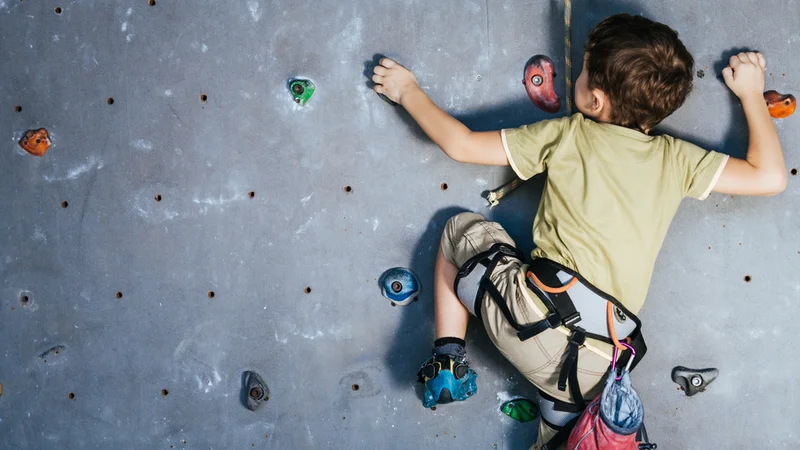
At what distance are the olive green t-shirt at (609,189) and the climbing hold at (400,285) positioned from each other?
35 cm

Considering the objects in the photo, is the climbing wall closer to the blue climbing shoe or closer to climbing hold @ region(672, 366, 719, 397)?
climbing hold @ region(672, 366, 719, 397)

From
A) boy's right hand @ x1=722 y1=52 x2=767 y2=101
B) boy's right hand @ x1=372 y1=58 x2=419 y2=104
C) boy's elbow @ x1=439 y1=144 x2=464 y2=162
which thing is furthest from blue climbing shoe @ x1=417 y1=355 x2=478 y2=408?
boy's right hand @ x1=722 y1=52 x2=767 y2=101

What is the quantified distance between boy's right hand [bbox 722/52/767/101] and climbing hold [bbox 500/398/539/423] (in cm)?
90

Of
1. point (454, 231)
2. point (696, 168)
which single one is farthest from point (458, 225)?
point (696, 168)

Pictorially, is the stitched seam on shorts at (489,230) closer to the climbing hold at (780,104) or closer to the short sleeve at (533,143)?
the short sleeve at (533,143)

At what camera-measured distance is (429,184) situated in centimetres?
177

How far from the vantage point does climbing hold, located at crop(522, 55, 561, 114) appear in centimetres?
172

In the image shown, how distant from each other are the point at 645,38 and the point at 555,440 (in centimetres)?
89

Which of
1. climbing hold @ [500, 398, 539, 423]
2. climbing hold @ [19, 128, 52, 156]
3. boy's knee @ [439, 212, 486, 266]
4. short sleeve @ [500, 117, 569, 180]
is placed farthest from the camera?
climbing hold @ [19, 128, 52, 156]

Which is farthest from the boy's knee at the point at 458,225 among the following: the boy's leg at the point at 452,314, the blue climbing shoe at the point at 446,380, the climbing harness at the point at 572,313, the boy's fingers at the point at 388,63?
the boy's fingers at the point at 388,63

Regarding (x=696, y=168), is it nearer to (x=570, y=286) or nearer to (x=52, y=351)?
(x=570, y=286)

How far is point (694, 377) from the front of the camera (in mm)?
1712

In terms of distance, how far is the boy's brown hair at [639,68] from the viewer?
55.9 inches

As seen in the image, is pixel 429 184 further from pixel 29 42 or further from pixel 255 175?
pixel 29 42
